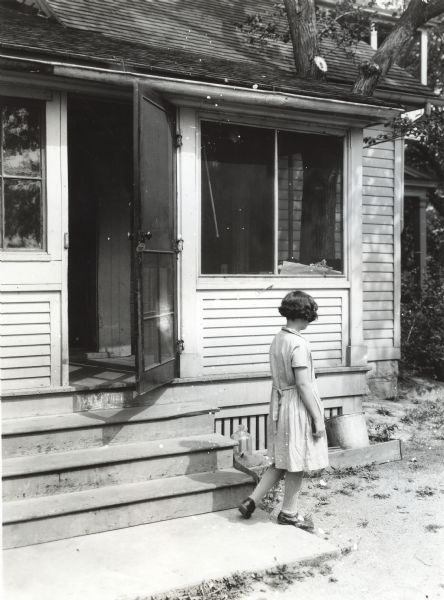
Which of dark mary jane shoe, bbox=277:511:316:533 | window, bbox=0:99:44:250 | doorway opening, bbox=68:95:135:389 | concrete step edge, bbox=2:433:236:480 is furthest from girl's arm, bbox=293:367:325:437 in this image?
doorway opening, bbox=68:95:135:389

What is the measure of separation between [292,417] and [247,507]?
2.50 feet

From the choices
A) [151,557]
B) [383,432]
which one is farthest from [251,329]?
[151,557]

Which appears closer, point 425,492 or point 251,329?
point 425,492

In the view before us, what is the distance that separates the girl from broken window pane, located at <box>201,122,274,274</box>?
220 centimetres

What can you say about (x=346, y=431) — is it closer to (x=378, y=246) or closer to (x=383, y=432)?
(x=383, y=432)

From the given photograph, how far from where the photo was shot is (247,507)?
4.72 meters

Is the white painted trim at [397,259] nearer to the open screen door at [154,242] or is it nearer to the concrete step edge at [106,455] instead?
the open screen door at [154,242]

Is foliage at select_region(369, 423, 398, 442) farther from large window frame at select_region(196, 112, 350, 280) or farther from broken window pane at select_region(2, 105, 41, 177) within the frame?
broken window pane at select_region(2, 105, 41, 177)

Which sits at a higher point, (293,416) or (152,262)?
(152,262)

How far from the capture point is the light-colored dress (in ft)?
14.9

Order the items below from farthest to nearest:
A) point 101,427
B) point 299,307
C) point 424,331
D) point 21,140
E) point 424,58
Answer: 1. point 424,58
2. point 424,331
3. point 21,140
4. point 101,427
5. point 299,307

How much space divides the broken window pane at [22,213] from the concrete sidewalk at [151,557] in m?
2.62

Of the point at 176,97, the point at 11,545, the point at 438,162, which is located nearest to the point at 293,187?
the point at 176,97

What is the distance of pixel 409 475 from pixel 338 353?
64.2 inches
